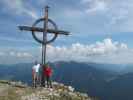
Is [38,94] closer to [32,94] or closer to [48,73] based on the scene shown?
[32,94]

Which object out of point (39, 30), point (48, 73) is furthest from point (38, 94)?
point (39, 30)

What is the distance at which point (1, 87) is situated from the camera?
3341 cm

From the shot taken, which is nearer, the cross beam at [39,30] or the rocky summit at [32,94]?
the rocky summit at [32,94]

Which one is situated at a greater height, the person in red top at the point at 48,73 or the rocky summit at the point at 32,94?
the person in red top at the point at 48,73

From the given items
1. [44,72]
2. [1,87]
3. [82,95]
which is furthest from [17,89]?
[82,95]

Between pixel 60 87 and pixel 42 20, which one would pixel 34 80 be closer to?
pixel 60 87

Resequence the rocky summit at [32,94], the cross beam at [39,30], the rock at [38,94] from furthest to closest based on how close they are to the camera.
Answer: the cross beam at [39,30] < the rock at [38,94] < the rocky summit at [32,94]

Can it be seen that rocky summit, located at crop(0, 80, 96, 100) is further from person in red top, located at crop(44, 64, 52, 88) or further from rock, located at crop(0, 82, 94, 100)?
person in red top, located at crop(44, 64, 52, 88)

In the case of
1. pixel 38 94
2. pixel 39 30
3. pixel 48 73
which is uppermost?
pixel 39 30

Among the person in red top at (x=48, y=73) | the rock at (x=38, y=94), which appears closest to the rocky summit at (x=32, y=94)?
the rock at (x=38, y=94)


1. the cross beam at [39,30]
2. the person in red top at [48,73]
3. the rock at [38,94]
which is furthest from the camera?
the cross beam at [39,30]

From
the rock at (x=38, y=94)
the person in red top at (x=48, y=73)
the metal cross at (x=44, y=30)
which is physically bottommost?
the rock at (x=38, y=94)

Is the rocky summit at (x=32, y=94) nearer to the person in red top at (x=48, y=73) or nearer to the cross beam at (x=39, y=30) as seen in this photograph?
the person in red top at (x=48, y=73)

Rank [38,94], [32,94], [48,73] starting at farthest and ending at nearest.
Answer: [48,73] < [38,94] < [32,94]
